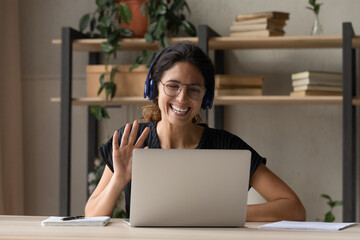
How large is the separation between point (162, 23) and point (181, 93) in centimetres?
136

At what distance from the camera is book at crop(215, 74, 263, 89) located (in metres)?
3.43

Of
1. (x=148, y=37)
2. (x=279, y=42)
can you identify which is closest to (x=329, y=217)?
(x=279, y=42)

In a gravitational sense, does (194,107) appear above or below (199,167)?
above

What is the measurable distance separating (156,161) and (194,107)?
0.59 meters

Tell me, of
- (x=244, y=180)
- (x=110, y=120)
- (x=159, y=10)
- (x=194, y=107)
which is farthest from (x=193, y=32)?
(x=244, y=180)

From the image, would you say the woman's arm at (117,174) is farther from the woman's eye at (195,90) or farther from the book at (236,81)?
the book at (236,81)

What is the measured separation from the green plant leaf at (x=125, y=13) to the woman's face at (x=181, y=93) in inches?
53.0

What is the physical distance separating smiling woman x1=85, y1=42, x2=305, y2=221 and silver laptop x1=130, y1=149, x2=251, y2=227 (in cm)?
33

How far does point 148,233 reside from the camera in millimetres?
1543

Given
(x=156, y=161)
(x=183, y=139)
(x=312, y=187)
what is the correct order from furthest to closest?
(x=312, y=187)
(x=183, y=139)
(x=156, y=161)

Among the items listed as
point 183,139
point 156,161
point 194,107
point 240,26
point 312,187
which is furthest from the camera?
point 312,187

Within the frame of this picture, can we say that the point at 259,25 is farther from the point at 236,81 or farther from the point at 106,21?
the point at 106,21

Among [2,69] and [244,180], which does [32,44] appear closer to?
[2,69]

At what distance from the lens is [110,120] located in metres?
3.93
